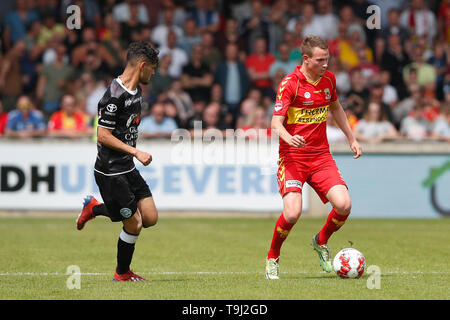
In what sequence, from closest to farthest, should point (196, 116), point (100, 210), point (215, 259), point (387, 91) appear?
point (100, 210), point (215, 259), point (196, 116), point (387, 91)

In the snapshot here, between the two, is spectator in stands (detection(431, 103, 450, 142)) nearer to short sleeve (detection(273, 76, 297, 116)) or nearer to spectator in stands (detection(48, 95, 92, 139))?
spectator in stands (detection(48, 95, 92, 139))

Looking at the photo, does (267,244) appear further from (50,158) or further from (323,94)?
(50,158)

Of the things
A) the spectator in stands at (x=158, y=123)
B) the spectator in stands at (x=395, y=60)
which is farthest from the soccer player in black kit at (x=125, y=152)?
the spectator in stands at (x=395, y=60)

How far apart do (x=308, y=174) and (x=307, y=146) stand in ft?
0.91

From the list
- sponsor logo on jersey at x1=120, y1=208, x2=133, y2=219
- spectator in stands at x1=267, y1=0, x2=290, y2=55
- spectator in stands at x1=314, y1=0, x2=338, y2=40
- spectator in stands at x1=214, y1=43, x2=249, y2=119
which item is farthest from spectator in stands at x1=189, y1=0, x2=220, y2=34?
sponsor logo on jersey at x1=120, y1=208, x2=133, y2=219

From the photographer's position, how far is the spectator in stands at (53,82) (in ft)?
59.1

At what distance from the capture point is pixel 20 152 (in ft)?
52.3

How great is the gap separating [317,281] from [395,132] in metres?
9.29

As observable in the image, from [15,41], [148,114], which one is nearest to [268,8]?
[148,114]

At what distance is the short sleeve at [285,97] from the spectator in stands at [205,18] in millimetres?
11215

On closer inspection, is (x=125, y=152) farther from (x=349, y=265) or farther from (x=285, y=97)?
(x=349, y=265)

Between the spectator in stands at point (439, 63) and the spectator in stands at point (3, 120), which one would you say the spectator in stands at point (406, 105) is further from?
A: the spectator in stands at point (3, 120)

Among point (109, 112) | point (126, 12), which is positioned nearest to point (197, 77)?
point (126, 12)

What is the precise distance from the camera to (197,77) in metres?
18.4
